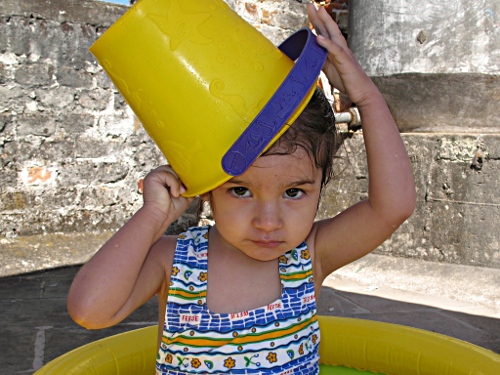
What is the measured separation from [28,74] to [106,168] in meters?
0.73

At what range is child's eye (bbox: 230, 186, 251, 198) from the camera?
1.52 metres

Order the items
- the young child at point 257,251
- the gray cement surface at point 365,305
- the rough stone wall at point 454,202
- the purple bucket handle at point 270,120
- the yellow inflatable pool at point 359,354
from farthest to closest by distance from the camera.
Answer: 1. the rough stone wall at point 454,202
2. the gray cement surface at point 365,305
3. the yellow inflatable pool at point 359,354
4. the young child at point 257,251
5. the purple bucket handle at point 270,120

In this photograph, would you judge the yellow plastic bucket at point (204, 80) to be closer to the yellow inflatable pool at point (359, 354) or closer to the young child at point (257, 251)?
the young child at point (257, 251)

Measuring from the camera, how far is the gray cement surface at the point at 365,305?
261 centimetres

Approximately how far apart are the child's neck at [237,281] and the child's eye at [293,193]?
248 millimetres

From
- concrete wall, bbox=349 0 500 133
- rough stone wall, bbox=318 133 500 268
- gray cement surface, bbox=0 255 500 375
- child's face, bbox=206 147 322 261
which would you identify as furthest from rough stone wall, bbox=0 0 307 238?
child's face, bbox=206 147 322 261

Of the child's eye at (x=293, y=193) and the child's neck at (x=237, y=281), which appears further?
the child's neck at (x=237, y=281)

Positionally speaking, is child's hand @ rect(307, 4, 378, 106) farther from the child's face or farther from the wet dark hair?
the child's face

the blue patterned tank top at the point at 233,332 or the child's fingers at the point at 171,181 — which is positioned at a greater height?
the child's fingers at the point at 171,181

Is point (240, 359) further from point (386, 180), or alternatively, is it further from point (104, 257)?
point (386, 180)

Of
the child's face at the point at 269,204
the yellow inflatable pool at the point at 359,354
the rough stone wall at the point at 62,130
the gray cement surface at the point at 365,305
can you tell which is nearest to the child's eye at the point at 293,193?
the child's face at the point at 269,204

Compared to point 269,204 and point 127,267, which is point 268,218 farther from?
point 127,267

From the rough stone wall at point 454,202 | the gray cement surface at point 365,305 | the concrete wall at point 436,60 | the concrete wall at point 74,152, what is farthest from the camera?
the concrete wall at point 74,152

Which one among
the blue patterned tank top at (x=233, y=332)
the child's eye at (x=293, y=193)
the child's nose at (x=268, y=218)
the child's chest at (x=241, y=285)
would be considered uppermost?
the child's eye at (x=293, y=193)
